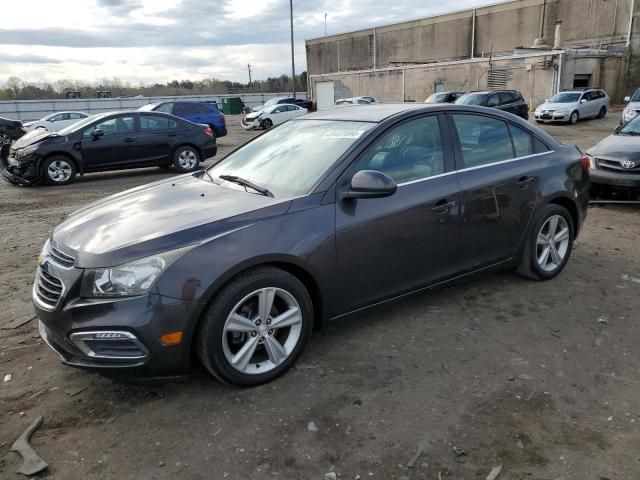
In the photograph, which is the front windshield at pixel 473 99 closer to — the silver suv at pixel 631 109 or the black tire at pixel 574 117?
the black tire at pixel 574 117

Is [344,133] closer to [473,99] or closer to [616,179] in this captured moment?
[616,179]

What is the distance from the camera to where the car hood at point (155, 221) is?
9.43ft

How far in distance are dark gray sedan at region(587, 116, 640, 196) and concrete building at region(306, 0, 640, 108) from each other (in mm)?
26057

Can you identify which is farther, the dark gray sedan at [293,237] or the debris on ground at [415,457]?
the dark gray sedan at [293,237]

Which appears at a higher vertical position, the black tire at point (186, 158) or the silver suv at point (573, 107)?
the silver suv at point (573, 107)

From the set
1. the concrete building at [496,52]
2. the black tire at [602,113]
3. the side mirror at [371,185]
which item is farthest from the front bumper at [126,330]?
the concrete building at [496,52]

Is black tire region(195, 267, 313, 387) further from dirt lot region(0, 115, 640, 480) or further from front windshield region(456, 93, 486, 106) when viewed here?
front windshield region(456, 93, 486, 106)

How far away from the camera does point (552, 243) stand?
15.6ft

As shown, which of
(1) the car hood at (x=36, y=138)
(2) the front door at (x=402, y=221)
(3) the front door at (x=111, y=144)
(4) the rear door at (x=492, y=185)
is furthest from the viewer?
(3) the front door at (x=111, y=144)

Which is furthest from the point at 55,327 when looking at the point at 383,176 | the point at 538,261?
the point at 538,261

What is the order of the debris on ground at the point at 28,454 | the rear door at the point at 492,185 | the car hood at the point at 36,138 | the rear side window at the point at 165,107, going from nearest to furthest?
1. the debris on ground at the point at 28,454
2. the rear door at the point at 492,185
3. the car hood at the point at 36,138
4. the rear side window at the point at 165,107

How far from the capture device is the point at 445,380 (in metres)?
3.21

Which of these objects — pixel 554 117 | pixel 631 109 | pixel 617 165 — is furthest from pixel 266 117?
pixel 617 165

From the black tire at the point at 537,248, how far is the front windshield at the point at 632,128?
177 inches
